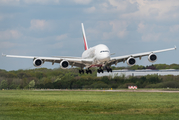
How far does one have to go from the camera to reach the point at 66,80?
95.6 metres

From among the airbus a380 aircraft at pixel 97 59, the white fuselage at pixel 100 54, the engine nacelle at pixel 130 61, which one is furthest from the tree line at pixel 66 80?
the white fuselage at pixel 100 54

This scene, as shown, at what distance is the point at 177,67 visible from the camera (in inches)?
4345

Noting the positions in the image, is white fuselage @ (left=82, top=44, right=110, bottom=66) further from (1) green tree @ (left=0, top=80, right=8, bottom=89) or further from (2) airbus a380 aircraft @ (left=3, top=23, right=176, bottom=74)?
(1) green tree @ (left=0, top=80, right=8, bottom=89)

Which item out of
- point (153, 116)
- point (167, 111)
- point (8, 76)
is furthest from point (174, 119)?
point (8, 76)

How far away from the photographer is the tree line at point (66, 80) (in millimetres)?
94125

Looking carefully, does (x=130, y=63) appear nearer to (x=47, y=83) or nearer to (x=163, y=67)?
(x=47, y=83)

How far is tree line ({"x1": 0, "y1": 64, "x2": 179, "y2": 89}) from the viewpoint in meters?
94.1

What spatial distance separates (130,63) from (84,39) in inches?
1362

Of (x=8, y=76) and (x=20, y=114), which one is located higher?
(x=8, y=76)

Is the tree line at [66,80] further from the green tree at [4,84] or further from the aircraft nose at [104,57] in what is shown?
the aircraft nose at [104,57]

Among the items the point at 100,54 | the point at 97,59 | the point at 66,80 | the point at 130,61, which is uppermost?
the point at 100,54

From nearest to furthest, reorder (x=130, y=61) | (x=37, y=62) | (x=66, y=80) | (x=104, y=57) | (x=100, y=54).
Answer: (x=104, y=57)
(x=100, y=54)
(x=130, y=61)
(x=37, y=62)
(x=66, y=80)

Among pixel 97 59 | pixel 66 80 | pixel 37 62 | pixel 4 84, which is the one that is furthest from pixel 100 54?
pixel 4 84

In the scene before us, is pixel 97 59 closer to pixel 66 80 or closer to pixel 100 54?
pixel 100 54
